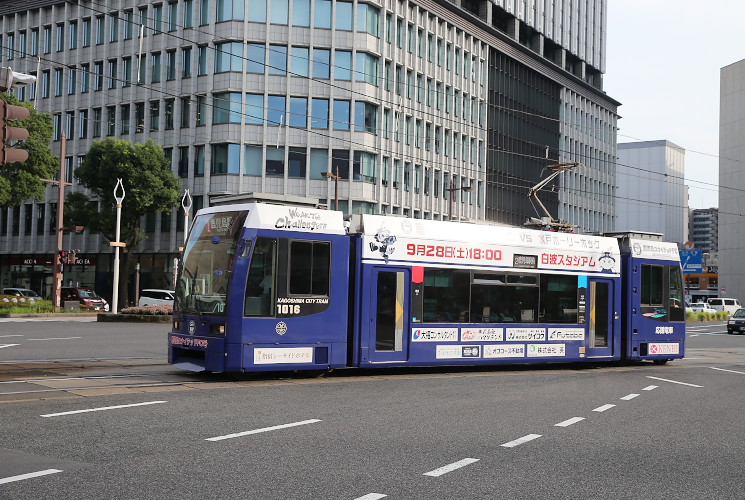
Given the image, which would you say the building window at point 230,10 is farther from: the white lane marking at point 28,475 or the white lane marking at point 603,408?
the white lane marking at point 28,475

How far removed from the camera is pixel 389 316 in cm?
1587

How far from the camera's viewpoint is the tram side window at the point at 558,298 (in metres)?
18.6

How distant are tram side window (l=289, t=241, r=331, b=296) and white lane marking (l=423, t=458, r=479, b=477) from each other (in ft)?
23.1

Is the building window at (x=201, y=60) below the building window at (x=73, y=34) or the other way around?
below

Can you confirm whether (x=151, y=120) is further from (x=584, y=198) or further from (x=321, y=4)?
(x=584, y=198)

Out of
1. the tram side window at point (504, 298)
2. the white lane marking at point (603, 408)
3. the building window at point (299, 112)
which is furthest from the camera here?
the building window at point (299, 112)

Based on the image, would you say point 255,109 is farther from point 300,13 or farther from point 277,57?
point 300,13

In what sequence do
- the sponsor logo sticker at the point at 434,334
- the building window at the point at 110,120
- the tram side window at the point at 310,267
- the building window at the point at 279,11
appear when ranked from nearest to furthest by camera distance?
the tram side window at the point at 310,267
the sponsor logo sticker at the point at 434,334
the building window at the point at 279,11
the building window at the point at 110,120

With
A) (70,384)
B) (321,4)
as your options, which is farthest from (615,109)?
(70,384)

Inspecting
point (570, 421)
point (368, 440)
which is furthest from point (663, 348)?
point (368, 440)

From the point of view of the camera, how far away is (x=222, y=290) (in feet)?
46.4

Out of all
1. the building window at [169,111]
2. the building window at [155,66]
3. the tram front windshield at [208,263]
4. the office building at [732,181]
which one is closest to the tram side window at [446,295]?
the tram front windshield at [208,263]

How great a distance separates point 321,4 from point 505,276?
4392cm

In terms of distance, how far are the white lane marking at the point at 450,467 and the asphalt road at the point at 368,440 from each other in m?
0.04
